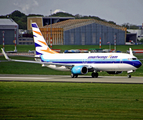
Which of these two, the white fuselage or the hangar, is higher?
the hangar

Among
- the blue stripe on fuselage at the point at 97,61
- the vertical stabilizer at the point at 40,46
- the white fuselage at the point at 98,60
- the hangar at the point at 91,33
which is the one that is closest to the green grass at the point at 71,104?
the blue stripe on fuselage at the point at 97,61

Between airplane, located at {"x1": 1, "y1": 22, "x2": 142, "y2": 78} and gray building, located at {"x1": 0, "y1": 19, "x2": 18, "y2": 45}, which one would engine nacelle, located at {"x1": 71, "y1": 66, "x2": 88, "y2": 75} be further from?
gray building, located at {"x1": 0, "y1": 19, "x2": 18, "y2": 45}

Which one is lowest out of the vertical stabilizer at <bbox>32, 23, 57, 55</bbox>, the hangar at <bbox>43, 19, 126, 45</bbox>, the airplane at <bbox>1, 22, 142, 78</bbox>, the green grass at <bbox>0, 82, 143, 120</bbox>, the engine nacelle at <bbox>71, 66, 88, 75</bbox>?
the green grass at <bbox>0, 82, 143, 120</bbox>

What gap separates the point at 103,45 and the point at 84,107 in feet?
441

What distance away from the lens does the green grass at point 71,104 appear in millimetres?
17219

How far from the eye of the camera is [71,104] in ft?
66.9

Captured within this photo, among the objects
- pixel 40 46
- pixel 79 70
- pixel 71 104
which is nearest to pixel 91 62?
pixel 79 70

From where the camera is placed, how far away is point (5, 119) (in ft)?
53.3

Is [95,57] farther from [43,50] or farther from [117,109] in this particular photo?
[117,109]

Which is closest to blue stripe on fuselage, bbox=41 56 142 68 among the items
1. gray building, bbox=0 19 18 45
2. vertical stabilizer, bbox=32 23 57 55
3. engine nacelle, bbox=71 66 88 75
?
engine nacelle, bbox=71 66 88 75

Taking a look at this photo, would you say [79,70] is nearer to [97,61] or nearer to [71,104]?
[97,61]

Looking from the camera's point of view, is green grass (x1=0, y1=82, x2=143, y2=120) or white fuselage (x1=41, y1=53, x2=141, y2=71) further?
white fuselage (x1=41, y1=53, x2=141, y2=71)

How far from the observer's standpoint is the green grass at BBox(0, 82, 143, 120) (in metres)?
17.2

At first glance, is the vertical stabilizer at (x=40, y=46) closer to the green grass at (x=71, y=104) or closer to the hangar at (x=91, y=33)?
the green grass at (x=71, y=104)
